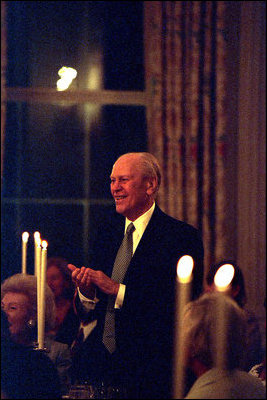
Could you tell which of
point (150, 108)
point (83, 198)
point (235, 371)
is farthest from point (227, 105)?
point (235, 371)

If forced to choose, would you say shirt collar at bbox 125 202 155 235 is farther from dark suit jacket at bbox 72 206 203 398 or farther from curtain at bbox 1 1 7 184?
curtain at bbox 1 1 7 184

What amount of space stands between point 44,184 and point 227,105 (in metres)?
1.71

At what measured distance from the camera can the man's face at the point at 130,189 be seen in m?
2.63

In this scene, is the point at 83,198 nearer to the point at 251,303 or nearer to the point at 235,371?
the point at 251,303

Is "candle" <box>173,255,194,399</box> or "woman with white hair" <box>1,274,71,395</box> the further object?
"woman with white hair" <box>1,274,71,395</box>

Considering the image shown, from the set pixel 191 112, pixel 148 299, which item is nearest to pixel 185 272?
pixel 148 299

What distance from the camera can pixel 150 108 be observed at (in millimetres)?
5391

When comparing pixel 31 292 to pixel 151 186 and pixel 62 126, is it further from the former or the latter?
pixel 62 126

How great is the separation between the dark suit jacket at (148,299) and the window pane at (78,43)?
310cm

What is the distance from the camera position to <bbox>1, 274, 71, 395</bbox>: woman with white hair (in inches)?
82.1

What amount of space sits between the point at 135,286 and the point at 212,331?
78cm

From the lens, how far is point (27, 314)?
227 cm

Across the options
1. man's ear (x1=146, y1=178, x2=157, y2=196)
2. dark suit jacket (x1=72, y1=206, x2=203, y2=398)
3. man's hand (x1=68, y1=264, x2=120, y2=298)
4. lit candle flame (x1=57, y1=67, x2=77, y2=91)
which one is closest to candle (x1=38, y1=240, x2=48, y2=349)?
man's hand (x1=68, y1=264, x2=120, y2=298)

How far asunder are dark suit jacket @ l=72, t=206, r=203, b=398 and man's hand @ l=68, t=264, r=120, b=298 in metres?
0.10
